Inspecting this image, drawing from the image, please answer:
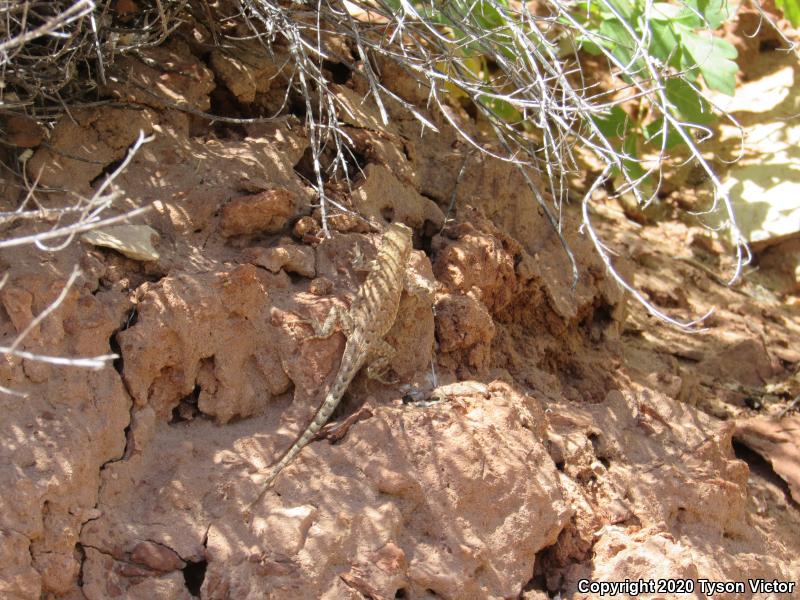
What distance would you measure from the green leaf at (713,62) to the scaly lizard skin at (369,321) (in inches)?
76.5

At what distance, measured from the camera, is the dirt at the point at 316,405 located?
10.7 ft

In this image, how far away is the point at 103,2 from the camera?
159 inches

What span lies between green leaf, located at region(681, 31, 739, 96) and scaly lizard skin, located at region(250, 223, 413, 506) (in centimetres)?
194

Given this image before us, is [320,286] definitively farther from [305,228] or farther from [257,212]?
[257,212]

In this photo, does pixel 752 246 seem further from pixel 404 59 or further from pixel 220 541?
pixel 220 541

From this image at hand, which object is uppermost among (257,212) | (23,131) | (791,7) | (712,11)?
(712,11)

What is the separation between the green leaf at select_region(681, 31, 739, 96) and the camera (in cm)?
488

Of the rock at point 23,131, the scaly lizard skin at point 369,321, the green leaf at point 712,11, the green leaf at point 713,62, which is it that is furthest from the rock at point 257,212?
the green leaf at point 712,11

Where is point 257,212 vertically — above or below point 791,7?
below

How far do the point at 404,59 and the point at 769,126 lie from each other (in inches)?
173

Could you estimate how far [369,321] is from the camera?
3.95 metres

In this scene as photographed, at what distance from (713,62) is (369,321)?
8.26 feet

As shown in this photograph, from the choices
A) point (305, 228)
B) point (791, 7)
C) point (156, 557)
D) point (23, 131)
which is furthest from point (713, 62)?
point (156, 557)

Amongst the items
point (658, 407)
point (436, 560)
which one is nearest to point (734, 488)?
point (658, 407)
